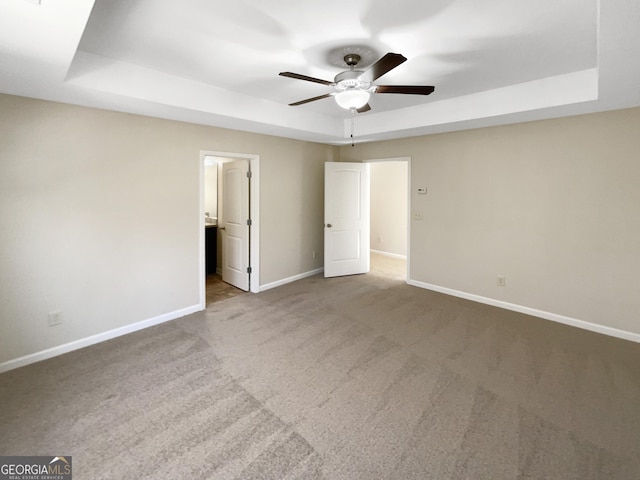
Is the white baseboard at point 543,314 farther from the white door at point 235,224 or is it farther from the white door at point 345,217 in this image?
the white door at point 235,224

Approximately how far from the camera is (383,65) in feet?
6.79

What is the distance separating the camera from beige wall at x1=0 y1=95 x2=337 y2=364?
8.89 feet

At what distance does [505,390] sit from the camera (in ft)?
7.94

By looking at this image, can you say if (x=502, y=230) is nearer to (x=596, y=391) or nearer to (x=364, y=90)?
(x=596, y=391)

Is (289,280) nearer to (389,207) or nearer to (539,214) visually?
(389,207)

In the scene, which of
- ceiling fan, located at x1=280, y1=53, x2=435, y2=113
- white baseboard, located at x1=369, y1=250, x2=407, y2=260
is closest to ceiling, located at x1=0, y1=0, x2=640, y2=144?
ceiling fan, located at x1=280, y1=53, x2=435, y2=113

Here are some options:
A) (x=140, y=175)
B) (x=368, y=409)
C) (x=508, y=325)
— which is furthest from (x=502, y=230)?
(x=140, y=175)

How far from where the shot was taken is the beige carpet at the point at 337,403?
1.78 metres

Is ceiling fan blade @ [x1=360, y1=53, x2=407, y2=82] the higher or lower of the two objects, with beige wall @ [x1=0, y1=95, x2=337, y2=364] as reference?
higher

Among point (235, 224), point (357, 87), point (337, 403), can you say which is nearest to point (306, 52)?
point (357, 87)

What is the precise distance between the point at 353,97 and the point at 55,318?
336cm

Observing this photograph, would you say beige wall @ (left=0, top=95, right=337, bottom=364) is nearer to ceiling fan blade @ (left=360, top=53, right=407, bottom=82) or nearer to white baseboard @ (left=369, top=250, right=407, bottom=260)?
ceiling fan blade @ (left=360, top=53, right=407, bottom=82)

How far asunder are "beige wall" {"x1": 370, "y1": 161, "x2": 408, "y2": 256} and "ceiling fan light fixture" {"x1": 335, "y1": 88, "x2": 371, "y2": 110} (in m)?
4.60

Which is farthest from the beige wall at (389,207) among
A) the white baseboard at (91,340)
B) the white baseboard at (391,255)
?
the white baseboard at (91,340)
